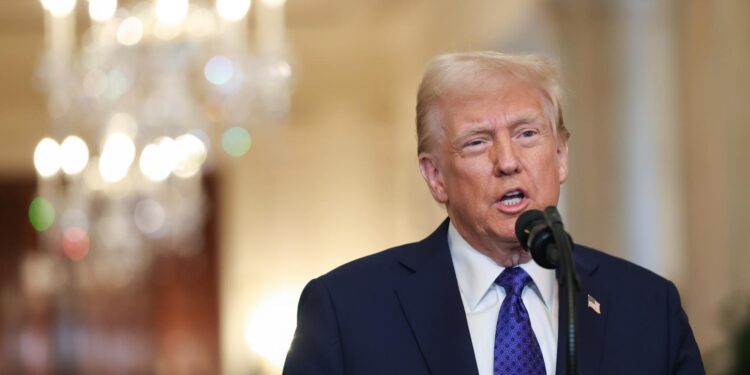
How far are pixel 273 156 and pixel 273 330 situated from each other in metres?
3.07

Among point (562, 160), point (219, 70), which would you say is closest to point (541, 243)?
point (562, 160)

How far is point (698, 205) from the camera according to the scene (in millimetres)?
6754

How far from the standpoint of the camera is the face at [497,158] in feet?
8.16

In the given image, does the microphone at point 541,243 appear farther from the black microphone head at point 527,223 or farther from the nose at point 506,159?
the nose at point 506,159

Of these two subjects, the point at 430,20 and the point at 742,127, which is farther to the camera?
the point at 430,20

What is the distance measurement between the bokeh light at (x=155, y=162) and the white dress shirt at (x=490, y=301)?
648 cm

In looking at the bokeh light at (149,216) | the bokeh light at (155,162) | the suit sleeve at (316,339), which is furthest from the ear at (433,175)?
the bokeh light at (149,216)

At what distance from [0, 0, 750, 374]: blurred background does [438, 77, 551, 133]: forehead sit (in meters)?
0.45

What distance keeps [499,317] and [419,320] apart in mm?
159

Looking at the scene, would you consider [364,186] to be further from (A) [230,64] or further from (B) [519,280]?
(B) [519,280]

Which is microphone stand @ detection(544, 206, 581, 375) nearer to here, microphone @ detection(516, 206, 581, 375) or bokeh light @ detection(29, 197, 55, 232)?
microphone @ detection(516, 206, 581, 375)

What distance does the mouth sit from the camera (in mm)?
2492

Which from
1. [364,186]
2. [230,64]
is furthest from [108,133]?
[364,186]

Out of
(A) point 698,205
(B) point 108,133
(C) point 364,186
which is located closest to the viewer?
(A) point 698,205
